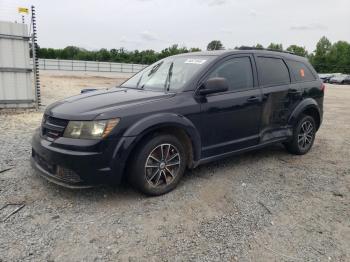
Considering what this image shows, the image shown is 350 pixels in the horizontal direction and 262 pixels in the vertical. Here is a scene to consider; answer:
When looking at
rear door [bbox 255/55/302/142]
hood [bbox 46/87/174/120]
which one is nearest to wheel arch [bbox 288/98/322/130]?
rear door [bbox 255/55/302/142]

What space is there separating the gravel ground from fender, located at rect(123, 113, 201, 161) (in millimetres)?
562

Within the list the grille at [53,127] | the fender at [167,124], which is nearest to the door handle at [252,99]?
A: the fender at [167,124]

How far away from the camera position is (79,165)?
11.1 feet

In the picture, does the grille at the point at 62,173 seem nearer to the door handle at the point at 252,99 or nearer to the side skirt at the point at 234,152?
the side skirt at the point at 234,152

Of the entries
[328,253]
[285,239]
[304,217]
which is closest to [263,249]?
[285,239]

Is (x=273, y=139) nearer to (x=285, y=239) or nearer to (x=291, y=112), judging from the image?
(x=291, y=112)

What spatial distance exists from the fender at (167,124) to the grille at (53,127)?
687mm

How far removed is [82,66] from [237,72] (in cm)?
3968

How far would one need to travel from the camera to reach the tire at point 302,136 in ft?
18.1

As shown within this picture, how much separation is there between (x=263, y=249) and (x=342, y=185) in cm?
213

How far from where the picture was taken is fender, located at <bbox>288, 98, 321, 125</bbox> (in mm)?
5344

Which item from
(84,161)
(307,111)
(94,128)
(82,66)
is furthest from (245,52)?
(82,66)

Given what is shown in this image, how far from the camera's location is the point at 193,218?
11.2ft

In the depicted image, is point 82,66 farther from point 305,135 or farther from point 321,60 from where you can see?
point 321,60
